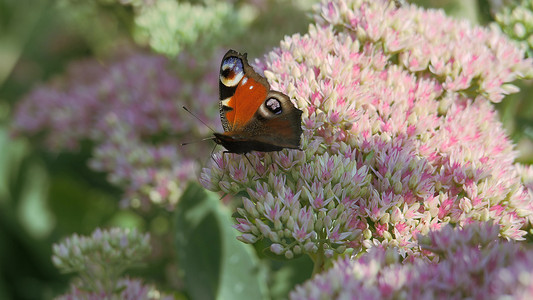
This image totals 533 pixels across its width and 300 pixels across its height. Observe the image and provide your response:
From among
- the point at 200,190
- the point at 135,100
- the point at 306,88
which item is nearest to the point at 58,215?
the point at 135,100

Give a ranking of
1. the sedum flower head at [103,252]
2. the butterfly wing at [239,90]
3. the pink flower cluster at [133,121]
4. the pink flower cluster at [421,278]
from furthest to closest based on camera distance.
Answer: the pink flower cluster at [133,121], the sedum flower head at [103,252], the butterfly wing at [239,90], the pink flower cluster at [421,278]

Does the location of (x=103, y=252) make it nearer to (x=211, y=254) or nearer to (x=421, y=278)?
(x=211, y=254)

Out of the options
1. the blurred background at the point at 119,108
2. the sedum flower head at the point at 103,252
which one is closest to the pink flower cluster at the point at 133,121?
the blurred background at the point at 119,108

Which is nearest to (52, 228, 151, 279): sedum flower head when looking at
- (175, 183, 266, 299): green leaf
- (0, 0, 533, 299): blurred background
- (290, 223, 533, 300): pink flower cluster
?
(175, 183, 266, 299): green leaf

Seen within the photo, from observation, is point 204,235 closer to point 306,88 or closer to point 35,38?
point 306,88

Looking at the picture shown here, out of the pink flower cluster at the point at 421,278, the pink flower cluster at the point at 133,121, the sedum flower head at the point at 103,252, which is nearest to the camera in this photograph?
the pink flower cluster at the point at 421,278

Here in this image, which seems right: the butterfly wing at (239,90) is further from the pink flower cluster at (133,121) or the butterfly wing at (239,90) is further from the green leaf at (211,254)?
the pink flower cluster at (133,121)
